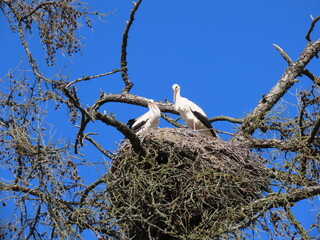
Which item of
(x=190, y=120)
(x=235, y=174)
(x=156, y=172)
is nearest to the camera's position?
(x=156, y=172)

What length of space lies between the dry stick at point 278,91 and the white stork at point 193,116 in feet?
2.59

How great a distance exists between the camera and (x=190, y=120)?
10414 millimetres

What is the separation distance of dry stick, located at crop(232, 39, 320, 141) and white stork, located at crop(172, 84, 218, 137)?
0.79 metres

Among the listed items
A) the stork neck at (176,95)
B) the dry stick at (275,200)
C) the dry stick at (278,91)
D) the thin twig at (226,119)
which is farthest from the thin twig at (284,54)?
the dry stick at (275,200)

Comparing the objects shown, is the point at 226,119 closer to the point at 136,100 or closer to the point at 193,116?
the point at 193,116

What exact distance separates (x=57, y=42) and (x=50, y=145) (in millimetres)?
2199

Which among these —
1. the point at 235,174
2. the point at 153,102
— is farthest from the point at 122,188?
the point at 153,102

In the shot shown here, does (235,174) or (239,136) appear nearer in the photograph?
(235,174)

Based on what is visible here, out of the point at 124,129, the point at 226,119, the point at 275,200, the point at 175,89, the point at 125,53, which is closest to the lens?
the point at 275,200

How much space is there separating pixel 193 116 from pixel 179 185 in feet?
8.17

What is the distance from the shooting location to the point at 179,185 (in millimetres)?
8047

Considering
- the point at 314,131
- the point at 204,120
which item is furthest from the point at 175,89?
the point at 314,131

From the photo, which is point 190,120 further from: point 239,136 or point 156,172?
point 156,172

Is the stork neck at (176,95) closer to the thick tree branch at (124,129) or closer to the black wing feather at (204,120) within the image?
the black wing feather at (204,120)
